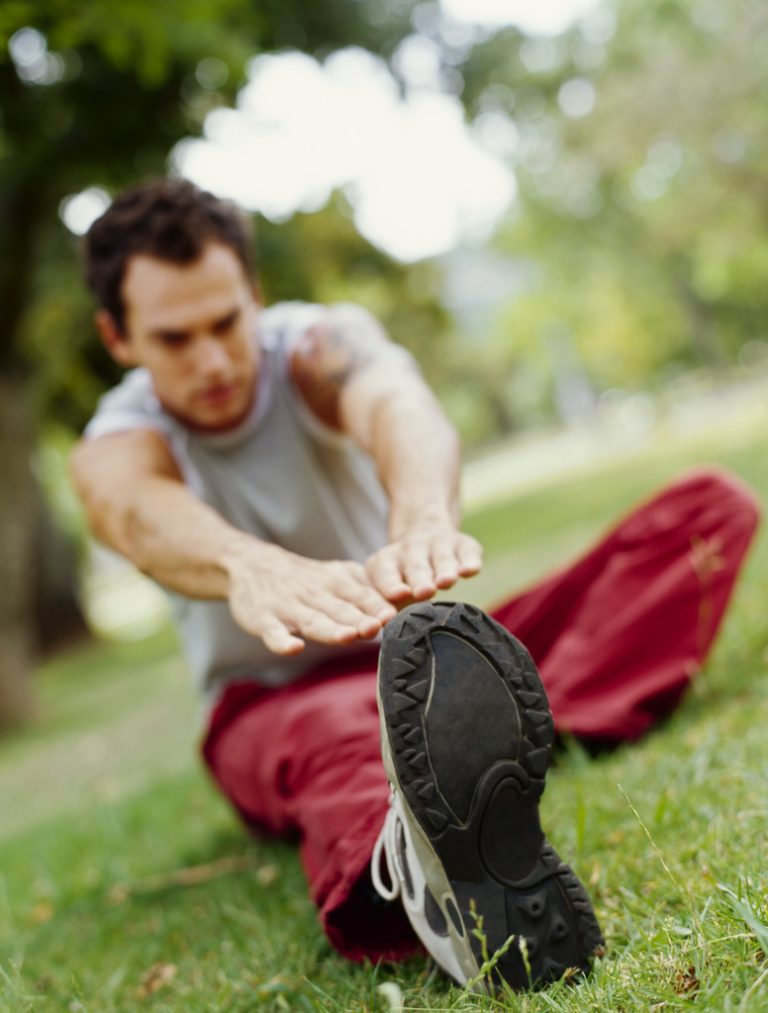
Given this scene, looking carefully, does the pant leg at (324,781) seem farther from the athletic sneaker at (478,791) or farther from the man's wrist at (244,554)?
the man's wrist at (244,554)

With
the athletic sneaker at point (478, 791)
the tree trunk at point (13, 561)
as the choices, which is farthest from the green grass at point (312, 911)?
the tree trunk at point (13, 561)

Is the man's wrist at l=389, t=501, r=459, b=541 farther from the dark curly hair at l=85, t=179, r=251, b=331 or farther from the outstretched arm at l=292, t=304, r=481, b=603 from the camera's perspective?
the dark curly hair at l=85, t=179, r=251, b=331

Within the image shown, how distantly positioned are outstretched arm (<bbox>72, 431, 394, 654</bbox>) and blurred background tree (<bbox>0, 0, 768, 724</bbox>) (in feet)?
7.77

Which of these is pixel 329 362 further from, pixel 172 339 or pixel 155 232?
pixel 155 232

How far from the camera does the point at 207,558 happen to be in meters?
2.16

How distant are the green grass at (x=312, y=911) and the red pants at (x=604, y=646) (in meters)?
0.13

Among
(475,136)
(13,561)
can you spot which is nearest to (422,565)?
(13,561)

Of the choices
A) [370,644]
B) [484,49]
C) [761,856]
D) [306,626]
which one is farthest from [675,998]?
[484,49]

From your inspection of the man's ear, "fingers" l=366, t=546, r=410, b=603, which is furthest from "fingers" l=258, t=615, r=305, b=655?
the man's ear

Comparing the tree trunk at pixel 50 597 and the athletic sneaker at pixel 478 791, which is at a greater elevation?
the athletic sneaker at pixel 478 791

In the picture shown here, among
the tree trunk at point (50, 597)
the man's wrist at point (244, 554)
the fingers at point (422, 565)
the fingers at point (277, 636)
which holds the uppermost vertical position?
the man's wrist at point (244, 554)

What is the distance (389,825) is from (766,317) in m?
47.1

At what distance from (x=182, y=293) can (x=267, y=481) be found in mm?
570

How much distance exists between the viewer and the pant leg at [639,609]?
2.79 meters
